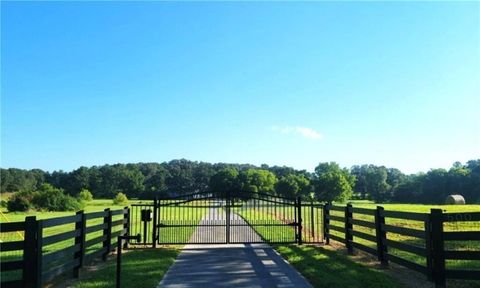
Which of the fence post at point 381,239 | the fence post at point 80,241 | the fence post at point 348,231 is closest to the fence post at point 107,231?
the fence post at point 80,241

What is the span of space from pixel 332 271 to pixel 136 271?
4.22m

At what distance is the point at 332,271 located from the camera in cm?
945

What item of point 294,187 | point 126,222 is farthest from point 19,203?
point 294,187

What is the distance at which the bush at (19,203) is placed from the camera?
4186 centimetres

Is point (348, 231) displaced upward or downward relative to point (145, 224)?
downward

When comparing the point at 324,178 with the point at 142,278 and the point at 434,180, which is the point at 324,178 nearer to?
the point at 434,180

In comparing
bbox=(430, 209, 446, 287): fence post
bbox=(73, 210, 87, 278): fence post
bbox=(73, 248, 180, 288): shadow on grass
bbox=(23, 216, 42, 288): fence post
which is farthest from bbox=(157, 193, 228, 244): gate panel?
bbox=(430, 209, 446, 287): fence post

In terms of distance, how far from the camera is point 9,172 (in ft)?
386

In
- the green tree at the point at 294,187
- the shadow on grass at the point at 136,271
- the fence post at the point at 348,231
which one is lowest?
the shadow on grass at the point at 136,271

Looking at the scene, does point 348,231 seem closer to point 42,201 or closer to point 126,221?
point 126,221

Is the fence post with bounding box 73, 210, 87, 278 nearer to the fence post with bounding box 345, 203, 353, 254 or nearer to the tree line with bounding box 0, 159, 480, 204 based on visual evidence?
the fence post with bounding box 345, 203, 353, 254

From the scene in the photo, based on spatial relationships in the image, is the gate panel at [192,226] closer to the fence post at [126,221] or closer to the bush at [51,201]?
the fence post at [126,221]

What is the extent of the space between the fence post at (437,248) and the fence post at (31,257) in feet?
22.1

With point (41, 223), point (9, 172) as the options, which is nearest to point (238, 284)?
point (41, 223)
